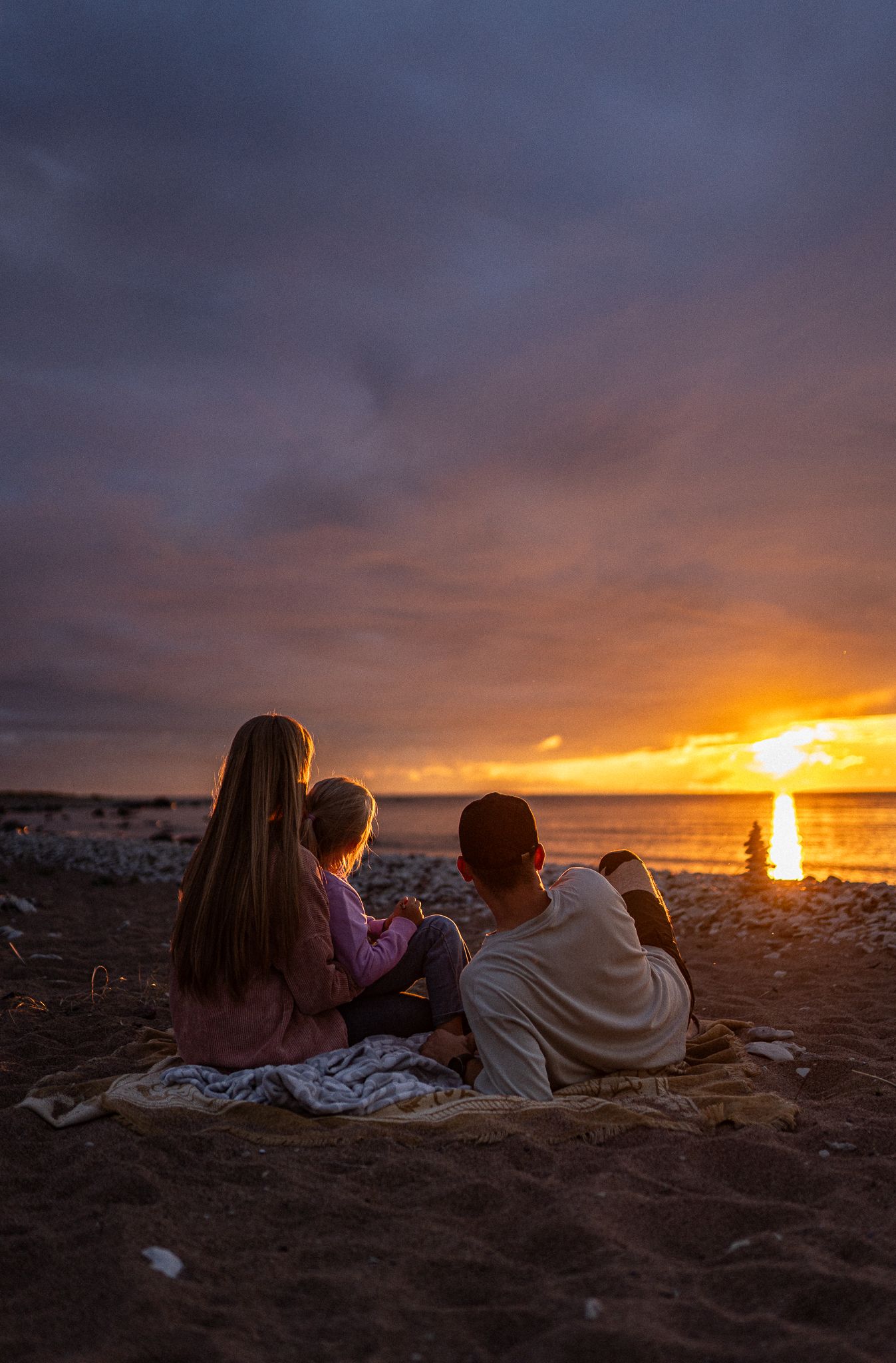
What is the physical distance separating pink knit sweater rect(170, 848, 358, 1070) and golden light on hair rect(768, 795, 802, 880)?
25.9 feet

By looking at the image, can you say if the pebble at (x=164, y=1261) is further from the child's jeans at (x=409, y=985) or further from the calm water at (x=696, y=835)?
the calm water at (x=696, y=835)

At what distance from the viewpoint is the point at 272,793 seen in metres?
4.04

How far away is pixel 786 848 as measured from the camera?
29297 millimetres

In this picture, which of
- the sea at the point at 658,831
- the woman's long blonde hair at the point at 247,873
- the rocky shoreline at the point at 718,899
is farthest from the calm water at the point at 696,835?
the woman's long blonde hair at the point at 247,873

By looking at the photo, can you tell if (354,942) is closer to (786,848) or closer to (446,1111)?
(446,1111)

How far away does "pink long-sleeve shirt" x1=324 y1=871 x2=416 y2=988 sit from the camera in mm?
4297

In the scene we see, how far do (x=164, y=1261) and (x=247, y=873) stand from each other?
161cm

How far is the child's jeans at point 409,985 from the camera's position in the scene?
14.9 feet

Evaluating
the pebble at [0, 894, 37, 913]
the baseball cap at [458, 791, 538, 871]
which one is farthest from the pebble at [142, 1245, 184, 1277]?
the pebble at [0, 894, 37, 913]

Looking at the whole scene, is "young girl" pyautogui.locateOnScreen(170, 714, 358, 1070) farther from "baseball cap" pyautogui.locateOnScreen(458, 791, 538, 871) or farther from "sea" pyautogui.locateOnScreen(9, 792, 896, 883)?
"sea" pyautogui.locateOnScreen(9, 792, 896, 883)

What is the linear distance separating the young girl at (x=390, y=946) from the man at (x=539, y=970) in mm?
507

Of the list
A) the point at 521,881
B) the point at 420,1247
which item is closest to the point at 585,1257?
the point at 420,1247

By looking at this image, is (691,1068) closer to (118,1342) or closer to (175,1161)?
(175,1161)

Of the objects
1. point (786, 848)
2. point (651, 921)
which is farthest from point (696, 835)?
point (651, 921)
